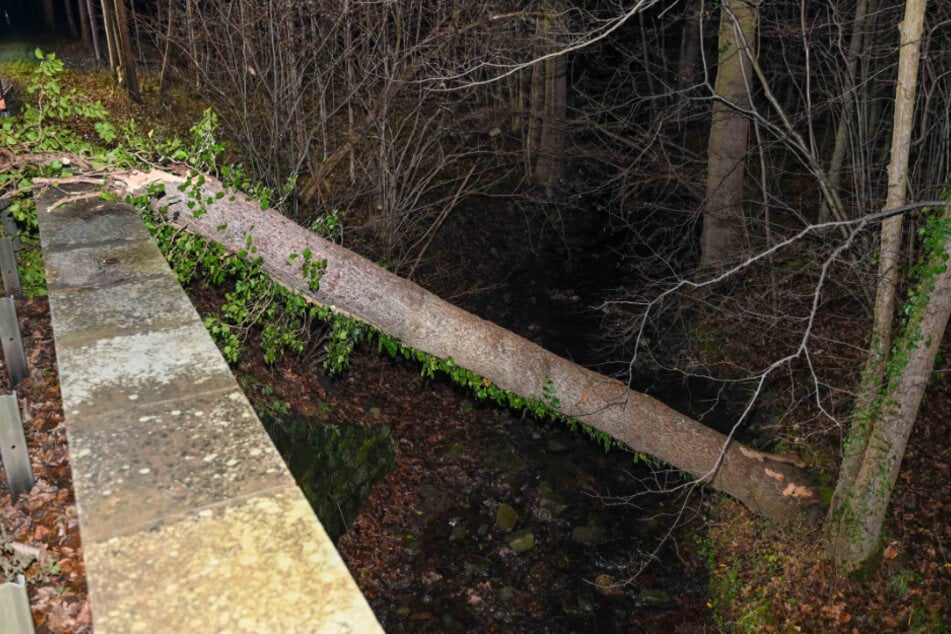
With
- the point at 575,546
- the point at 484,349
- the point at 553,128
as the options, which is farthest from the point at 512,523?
the point at 553,128

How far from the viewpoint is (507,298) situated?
1370 centimetres

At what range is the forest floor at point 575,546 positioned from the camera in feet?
22.4

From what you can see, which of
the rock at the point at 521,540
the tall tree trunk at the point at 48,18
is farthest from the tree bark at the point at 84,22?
the rock at the point at 521,540

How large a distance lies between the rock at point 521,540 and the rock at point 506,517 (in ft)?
0.44

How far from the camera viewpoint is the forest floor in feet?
22.4

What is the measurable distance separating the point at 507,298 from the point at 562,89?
6721mm

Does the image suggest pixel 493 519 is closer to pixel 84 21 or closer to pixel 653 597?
pixel 653 597

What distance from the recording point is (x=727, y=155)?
37.1ft

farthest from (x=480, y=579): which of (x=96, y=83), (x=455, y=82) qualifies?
(x=96, y=83)

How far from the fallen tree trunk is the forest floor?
2.15ft

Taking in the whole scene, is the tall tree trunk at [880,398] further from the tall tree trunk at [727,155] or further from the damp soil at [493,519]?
the tall tree trunk at [727,155]

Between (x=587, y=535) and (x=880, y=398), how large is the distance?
333 centimetres

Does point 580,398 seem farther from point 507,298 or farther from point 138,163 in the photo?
point 507,298

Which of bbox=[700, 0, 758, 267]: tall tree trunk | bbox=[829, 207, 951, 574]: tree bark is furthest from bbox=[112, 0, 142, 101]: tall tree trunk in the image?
Answer: bbox=[829, 207, 951, 574]: tree bark
